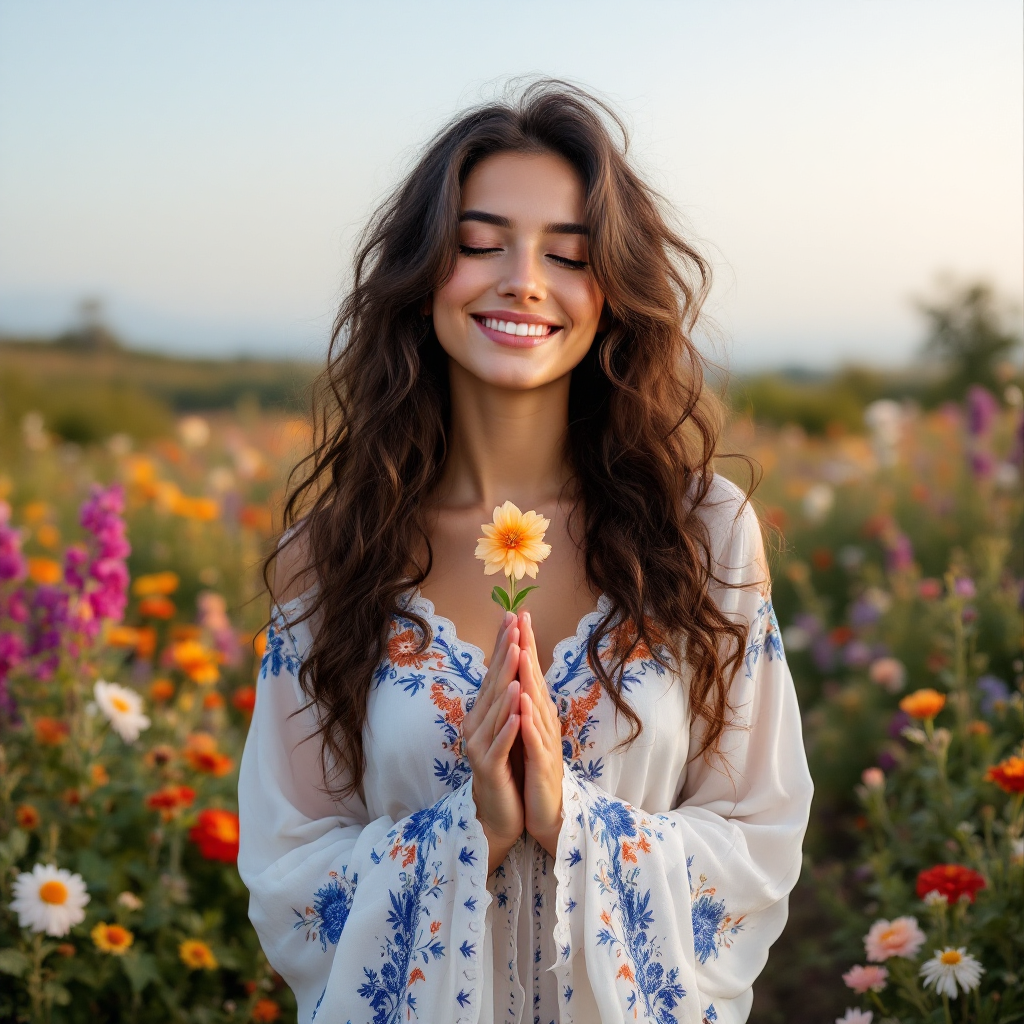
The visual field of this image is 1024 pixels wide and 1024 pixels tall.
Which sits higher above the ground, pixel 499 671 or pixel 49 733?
pixel 499 671

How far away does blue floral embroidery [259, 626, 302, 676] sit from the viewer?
2.11m

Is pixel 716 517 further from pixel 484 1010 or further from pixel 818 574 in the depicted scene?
pixel 818 574

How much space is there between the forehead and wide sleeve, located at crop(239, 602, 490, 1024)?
2.72ft

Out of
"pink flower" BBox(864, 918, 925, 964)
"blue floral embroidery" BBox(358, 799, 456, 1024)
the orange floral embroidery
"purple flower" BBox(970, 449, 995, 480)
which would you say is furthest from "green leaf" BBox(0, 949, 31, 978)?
"purple flower" BBox(970, 449, 995, 480)

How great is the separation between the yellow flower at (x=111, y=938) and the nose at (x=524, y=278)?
1.54 meters

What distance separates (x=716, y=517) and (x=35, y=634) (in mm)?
1825

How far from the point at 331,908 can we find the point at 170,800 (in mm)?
804

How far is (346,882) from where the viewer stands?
1.88 m

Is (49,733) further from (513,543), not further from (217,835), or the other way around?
(513,543)

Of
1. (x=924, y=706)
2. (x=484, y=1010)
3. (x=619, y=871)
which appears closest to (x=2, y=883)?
(x=484, y=1010)

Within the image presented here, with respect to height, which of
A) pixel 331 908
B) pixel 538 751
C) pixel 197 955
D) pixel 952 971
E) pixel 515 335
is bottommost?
pixel 197 955

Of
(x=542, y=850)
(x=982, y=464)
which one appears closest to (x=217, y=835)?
(x=542, y=850)

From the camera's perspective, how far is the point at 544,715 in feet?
5.39

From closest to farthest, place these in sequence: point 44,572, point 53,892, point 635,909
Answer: point 635,909, point 53,892, point 44,572
